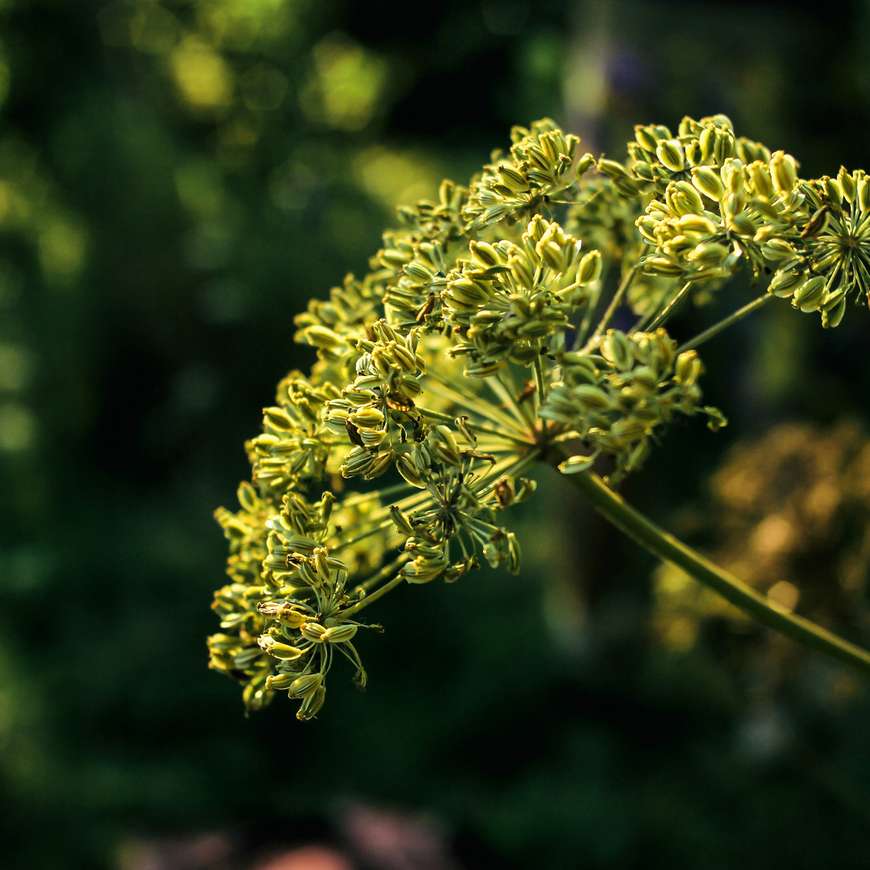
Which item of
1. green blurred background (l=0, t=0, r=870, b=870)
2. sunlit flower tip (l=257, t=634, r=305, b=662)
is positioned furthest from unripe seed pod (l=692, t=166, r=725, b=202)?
green blurred background (l=0, t=0, r=870, b=870)

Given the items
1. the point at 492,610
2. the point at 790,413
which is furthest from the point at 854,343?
the point at 492,610

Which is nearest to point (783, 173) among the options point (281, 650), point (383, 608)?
point (281, 650)

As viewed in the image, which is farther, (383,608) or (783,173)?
(383,608)

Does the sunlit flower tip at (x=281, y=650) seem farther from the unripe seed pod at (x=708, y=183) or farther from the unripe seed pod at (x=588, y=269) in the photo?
the unripe seed pod at (x=708, y=183)

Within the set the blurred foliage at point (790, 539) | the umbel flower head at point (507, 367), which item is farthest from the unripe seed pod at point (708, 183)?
the blurred foliage at point (790, 539)

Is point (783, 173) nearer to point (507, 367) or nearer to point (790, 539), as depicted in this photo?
point (507, 367)

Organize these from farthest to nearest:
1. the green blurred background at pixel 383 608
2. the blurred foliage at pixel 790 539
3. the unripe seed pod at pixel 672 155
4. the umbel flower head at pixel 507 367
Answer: the green blurred background at pixel 383 608, the blurred foliage at pixel 790 539, the unripe seed pod at pixel 672 155, the umbel flower head at pixel 507 367

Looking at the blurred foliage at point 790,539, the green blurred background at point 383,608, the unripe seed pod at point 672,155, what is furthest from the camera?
the green blurred background at point 383,608
